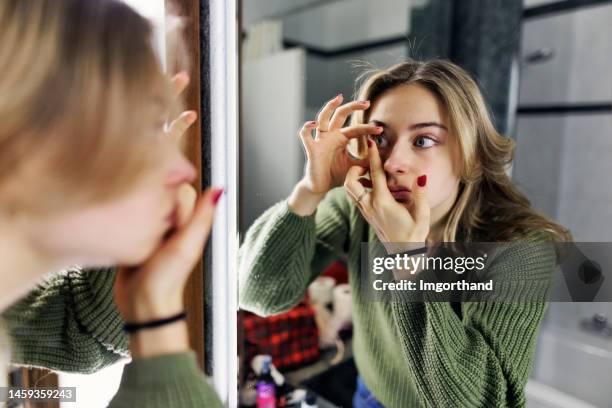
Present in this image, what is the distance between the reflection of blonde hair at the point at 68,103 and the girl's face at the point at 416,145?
0.24 meters

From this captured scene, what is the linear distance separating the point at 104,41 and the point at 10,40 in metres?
0.06

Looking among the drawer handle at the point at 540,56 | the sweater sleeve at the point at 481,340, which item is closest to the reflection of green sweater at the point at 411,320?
the sweater sleeve at the point at 481,340

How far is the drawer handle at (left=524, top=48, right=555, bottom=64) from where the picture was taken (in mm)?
763

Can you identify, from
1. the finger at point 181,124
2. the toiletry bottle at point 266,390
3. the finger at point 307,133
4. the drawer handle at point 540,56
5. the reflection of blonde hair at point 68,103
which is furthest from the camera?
the drawer handle at point 540,56

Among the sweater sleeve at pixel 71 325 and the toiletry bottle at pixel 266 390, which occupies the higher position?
the sweater sleeve at pixel 71 325

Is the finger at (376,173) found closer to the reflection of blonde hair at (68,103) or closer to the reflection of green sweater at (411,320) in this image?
the reflection of green sweater at (411,320)

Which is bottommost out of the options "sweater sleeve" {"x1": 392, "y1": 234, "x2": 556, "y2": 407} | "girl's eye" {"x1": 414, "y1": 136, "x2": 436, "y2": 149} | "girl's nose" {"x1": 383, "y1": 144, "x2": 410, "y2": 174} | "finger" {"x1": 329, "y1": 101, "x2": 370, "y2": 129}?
"sweater sleeve" {"x1": 392, "y1": 234, "x2": 556, "y2": 407}

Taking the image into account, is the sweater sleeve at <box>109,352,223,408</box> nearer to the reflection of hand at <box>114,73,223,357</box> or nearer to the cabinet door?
the reflection of hand at <box>114,73,223,357</box>

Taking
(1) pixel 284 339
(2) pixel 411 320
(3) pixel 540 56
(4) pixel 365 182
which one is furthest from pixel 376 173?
(3) pixel 540 56

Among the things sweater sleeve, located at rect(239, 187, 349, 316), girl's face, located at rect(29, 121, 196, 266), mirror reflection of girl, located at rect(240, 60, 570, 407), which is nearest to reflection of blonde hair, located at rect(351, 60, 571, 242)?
mirror reflection of girl, located at rect(240, 60, 570, 407)

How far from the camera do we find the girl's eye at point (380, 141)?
0.42 m

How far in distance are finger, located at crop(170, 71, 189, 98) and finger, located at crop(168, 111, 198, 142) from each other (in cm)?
2

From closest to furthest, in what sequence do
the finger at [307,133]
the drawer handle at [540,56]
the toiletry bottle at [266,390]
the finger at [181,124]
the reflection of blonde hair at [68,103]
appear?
the reflection of blonde hair at [68,103] < the finger at [181,124] < the finger at [307,133] < the toiletry bottle at [266,390] < the drawer handle at [540,56]

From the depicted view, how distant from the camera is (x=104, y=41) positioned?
10.9 inches
